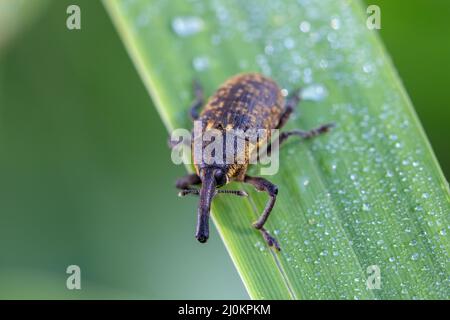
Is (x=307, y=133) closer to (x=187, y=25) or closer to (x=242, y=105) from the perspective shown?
(x=242, y=105)

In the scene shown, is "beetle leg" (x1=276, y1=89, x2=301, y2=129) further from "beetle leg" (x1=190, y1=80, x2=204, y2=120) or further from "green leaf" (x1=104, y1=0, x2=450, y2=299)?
"beetle leg" (x1=190, y1=80, x2=204, y2=120)

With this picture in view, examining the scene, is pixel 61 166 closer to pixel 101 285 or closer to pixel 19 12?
pixel 101 285

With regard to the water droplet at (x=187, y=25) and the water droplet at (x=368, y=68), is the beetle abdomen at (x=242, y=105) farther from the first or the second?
the water droplet at (x=368, y=68)

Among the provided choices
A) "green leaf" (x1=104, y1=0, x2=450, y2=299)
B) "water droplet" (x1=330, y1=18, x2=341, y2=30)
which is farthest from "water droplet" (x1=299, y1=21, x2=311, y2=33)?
"water droplet" (x1=330, y1=18, x2=341, y2=30)

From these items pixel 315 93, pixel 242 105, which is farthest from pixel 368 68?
pixel 242 105
